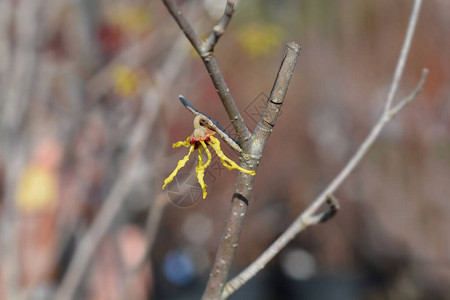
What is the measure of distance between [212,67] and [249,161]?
4.8 inches

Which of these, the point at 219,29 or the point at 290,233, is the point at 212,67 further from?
the point at 290,233

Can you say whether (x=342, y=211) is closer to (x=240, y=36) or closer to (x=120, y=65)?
(x=240, y=36)

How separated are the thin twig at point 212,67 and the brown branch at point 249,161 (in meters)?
0.02

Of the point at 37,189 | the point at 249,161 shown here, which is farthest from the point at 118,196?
the point at 249,161

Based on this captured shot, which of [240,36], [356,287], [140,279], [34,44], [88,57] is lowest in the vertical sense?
[356,287]

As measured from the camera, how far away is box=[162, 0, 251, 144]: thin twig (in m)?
0.45

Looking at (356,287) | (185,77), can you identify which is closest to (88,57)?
(185,77)

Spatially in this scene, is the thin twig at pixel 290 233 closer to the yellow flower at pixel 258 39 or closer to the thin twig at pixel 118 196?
the thin twig at pixel 118 196

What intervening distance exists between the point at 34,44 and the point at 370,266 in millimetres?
3143

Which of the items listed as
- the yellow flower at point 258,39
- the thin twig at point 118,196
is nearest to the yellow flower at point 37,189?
the thin twig at point 118,196

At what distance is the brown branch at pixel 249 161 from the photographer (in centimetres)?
55

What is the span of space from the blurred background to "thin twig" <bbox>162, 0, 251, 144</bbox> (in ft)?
0.51

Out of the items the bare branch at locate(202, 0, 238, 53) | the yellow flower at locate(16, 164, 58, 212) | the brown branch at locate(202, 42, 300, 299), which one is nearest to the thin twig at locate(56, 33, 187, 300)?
the yellow flower at locate(16, 164, 58, 212)

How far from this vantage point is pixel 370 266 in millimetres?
3881
